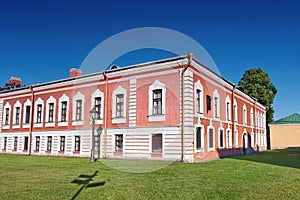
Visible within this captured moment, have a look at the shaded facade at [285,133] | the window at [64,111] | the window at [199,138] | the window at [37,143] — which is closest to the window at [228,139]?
the window at [199,138]

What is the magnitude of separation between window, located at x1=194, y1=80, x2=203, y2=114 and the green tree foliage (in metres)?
25.2

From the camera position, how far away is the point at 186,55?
16094 mm

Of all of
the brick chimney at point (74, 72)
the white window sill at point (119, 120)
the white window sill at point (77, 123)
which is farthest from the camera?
the brick chimney at point (74, 72)

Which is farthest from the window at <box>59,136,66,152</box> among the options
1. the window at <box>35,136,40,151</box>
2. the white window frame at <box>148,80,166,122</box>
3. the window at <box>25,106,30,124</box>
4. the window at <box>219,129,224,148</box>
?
the window at <box>219,129,224,148</box>

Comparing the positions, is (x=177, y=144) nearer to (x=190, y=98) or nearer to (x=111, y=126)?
(x=190, y=98)

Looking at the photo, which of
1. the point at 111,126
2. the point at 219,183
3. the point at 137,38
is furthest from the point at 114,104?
the point at 219,183

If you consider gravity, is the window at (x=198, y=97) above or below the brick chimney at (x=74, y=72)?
below

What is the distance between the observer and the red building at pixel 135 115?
16234mm

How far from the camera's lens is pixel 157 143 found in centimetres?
1664

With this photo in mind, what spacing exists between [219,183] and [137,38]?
520cm

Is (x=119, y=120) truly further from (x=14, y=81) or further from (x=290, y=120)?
(x=290, y=120)

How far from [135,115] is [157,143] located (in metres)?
2.36

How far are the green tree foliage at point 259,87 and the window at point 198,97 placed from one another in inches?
991

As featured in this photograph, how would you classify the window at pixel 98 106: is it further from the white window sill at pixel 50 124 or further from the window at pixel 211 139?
the window at pixel 211 139
